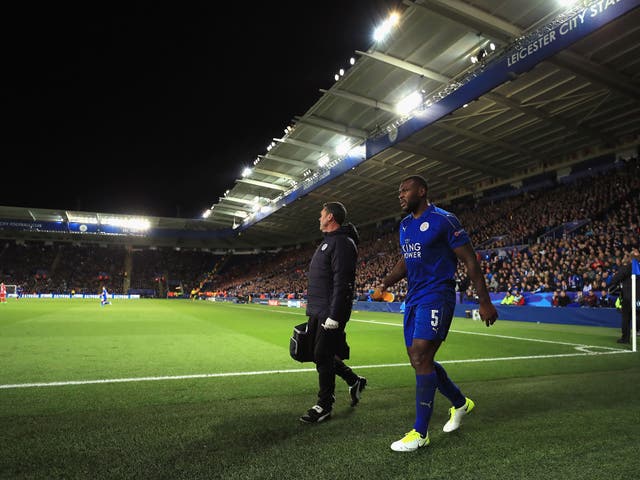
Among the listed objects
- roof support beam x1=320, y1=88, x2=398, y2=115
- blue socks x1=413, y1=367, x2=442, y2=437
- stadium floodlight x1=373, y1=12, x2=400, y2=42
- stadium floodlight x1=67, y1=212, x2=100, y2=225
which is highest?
stadium floodlight x1=373, y1=12, x2=400, y2=42

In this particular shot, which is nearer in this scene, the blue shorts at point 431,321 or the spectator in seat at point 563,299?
the blue shorts at point 431,321

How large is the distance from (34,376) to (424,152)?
2072 cm

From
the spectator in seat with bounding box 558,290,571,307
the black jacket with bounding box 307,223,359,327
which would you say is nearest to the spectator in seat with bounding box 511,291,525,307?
the spectator in seat with bounding box 558,290,571,307

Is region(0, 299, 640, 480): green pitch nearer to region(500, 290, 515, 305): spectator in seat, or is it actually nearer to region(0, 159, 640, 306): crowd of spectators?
region(0, 159, 640, 306): crowd of spectators

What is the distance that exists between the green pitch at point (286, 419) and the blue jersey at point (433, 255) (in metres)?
1.10

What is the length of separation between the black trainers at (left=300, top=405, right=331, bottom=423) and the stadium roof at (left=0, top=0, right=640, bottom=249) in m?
11.5

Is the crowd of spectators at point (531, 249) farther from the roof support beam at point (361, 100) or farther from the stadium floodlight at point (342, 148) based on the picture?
the roof support beam at point (361, 100)

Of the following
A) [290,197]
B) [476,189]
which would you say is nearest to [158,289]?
[290,197]

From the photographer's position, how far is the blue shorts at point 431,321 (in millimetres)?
3383

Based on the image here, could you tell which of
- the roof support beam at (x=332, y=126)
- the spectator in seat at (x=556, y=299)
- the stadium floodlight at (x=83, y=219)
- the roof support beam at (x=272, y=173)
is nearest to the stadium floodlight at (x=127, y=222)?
the stadium floodlight at (x=83, y=219)

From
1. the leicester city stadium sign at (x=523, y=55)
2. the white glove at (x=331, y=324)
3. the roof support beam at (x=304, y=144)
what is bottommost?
the white glove at (x=331, y=324)

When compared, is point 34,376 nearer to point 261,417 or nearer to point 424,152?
point 261,417

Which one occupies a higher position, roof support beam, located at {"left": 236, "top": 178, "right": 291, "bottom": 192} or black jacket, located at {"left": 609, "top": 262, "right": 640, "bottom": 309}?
roof support beam, located at {"left": 236, "top": 178, "right": 291, "bottom": 192}

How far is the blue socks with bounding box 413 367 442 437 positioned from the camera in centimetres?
325
